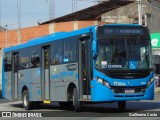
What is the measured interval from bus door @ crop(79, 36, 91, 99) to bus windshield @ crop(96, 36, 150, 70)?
24.3 inches

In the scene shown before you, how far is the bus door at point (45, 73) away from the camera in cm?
2114

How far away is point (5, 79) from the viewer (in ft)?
86.7

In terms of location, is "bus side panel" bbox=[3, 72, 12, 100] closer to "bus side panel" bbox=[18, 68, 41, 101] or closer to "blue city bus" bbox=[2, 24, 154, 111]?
"bus side panel" bbox=[18, 68, 41, 101]

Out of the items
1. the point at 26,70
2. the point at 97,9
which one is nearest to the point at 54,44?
the point at 26,70

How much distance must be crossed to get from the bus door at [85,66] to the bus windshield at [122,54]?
618 mm

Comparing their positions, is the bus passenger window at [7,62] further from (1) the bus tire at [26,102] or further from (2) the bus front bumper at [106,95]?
(2) the bus front bumper at [106,95]

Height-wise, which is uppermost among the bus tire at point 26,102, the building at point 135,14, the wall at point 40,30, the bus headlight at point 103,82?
the building at point 135,14

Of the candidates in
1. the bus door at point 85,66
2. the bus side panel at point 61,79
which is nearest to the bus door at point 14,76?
the bus side panel at point 61,79

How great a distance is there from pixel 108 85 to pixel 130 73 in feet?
3.18

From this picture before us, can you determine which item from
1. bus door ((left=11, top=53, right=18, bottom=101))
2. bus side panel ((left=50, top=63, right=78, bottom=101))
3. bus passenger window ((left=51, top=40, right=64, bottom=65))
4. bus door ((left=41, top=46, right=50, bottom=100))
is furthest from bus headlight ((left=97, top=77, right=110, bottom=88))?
bus door ((left=11, top=53, right=18, bottom=101))

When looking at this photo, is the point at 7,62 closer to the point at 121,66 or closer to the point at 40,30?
the point at 121,66

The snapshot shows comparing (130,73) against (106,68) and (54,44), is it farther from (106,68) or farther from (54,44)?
(54,44)

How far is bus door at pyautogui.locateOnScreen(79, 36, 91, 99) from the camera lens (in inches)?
699

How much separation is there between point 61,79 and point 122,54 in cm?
359
